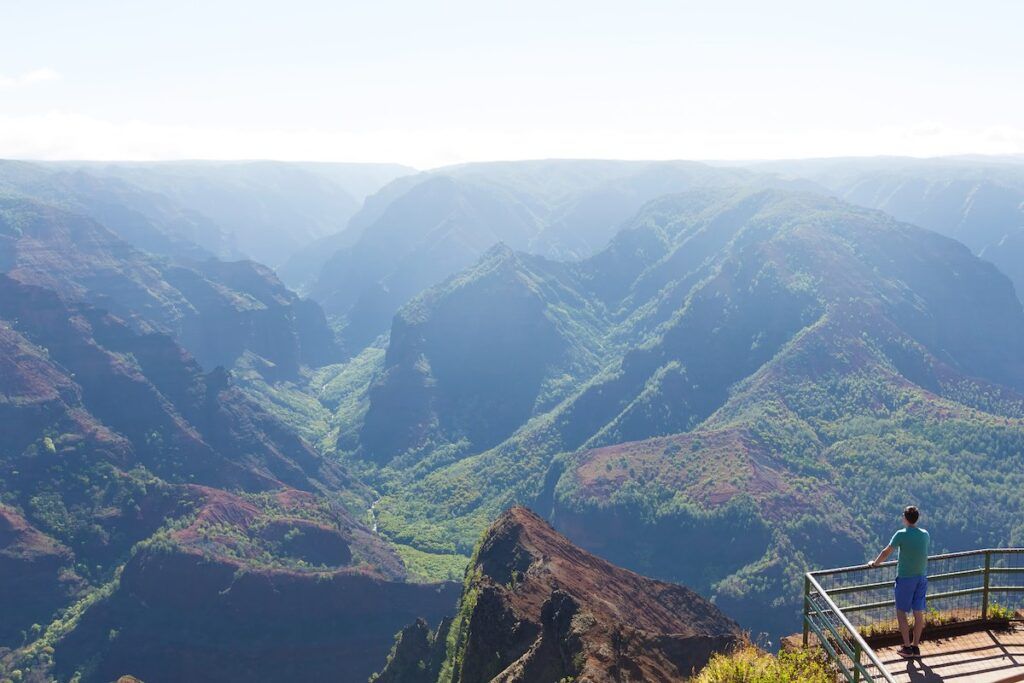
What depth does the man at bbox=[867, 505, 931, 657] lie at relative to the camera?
2228cm

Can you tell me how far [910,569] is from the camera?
73.6 ft

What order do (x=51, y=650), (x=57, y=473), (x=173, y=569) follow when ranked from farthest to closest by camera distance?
(x=57, y=473) < (x=173, y=569) < (x=51, y=650)

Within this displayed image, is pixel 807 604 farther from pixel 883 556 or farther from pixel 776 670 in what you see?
pixel 883 556

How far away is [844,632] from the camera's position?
2498 cm

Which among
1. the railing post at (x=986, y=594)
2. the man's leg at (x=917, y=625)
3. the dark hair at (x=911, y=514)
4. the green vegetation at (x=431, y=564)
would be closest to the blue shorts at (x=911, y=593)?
the man's leg at (x=917, y=625)

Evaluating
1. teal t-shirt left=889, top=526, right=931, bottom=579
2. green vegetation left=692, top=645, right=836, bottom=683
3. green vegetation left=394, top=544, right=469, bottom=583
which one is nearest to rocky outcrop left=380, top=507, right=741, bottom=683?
green vegetation left=692, top=645, right=836, bottom=683

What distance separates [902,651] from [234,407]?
528 feet

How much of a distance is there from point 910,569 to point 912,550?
536mm

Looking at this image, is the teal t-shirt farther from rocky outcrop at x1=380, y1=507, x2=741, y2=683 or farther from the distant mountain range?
the distant mountain range

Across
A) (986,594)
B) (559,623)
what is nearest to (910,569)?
(986,594)

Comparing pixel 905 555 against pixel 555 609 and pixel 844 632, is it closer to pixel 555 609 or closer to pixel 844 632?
pixel 844 632

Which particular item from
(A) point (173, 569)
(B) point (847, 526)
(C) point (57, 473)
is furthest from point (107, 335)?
(B) point (847, 526)

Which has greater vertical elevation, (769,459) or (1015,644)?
(1015,644)

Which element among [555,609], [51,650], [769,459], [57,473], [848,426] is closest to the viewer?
[555,609]
